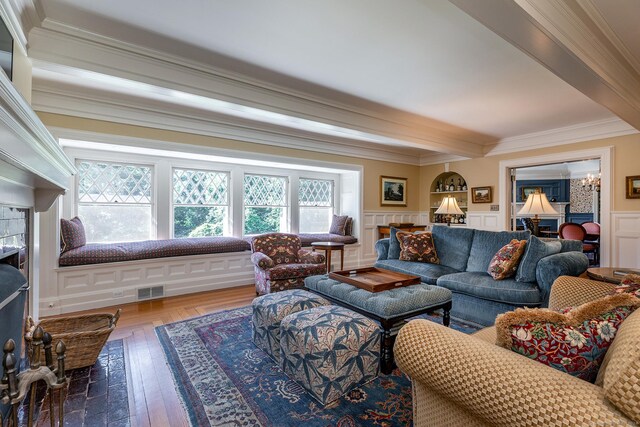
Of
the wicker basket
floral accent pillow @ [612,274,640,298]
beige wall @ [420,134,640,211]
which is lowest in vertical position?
the wicker basket

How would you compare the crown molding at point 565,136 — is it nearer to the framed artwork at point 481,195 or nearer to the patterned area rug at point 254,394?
the framed artwork at point 481,195

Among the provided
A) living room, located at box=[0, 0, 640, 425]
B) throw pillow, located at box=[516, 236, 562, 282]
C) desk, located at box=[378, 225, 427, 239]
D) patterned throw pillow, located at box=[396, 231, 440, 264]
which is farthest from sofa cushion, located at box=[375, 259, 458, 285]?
desk, located at box=[378, 225, 427, 239]

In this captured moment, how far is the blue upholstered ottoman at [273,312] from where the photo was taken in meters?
2.16

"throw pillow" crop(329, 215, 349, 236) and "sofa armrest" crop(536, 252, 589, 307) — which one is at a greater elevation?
"throw pillow" crop(329, 215, 349, 236)

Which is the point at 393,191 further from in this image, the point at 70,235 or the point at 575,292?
the point at 70,235

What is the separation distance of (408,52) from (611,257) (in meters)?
4.33

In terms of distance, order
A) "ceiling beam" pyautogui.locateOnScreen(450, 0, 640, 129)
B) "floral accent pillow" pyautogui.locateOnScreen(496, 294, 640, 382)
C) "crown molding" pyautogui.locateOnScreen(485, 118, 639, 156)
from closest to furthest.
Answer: "floral accent pillow" pyautogui.locateOnScreen(496, 294, 640, 382), "ceiling beam" pyautogui.locateOnScreen(450, 0, 640, 129), "crown molding" pyautogui.locateOnScreen(485, 118, 639, 156)

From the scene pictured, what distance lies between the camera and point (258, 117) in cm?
392

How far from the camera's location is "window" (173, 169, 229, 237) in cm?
449

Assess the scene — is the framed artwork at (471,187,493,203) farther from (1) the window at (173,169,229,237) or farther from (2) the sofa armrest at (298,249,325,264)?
(1) the window at (173,169,229,237)

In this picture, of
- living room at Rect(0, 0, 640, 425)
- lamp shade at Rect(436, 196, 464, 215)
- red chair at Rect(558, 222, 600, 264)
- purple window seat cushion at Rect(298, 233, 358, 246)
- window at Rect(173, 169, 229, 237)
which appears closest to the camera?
living room at Rect(0, 0, 640, 425)

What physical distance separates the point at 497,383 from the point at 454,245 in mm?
3031

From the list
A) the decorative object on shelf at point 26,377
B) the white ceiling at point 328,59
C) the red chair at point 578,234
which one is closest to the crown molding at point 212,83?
the white ceiling at point 328,59

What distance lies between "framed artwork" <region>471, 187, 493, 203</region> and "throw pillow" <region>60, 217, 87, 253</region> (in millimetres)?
6377
